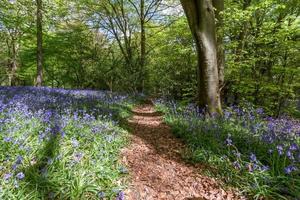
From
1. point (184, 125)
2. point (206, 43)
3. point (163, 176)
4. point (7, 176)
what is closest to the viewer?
point (7, 176)

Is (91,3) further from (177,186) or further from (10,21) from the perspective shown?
(177,186)

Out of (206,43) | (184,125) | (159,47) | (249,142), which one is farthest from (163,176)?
(159,47)

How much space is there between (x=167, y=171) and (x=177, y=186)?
1.70ft

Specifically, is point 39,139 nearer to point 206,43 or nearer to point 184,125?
point 184,125

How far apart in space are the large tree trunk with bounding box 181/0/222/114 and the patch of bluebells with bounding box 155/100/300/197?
0.62 meters

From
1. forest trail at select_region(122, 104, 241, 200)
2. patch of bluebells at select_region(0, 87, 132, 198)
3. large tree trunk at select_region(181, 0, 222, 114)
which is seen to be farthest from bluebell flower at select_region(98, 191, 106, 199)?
large tree trunk at select_region(181, 0, 222, 114)

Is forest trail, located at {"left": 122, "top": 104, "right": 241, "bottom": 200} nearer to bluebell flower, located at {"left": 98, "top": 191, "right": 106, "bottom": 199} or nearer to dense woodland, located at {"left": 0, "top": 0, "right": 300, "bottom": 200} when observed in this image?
dense woodland, located at {"left": 0, "top": 0, "right": 300, "bottom": 200}

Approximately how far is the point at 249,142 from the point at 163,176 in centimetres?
184

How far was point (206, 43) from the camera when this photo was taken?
22.1 ft

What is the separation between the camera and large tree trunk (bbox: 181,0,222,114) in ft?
21.8

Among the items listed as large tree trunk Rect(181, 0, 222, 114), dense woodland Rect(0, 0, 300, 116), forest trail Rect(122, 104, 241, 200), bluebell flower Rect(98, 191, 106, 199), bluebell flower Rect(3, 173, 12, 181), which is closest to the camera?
bluebell flower Rect(3, 173, 12, 181)

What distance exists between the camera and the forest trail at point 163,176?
11.3 ft

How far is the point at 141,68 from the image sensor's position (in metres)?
16.2

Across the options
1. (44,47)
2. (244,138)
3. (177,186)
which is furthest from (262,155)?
(44,47)
